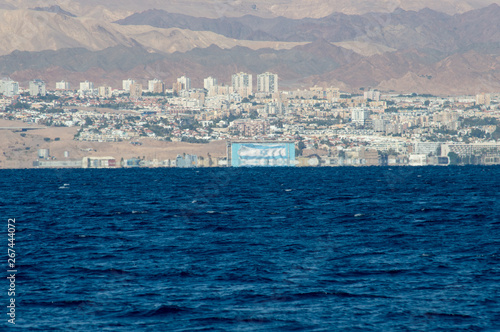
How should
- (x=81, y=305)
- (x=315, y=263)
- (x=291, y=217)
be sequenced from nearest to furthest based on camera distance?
(x=81, y=305)
(x=315, y=263)
(x=291, y=217)

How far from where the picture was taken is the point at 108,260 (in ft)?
153

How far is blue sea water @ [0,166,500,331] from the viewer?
3275 centimetres

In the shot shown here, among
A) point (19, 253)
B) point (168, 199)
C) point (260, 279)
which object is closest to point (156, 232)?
point (19, 253)

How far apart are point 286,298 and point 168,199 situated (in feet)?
230

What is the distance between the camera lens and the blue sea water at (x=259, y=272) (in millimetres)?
32750

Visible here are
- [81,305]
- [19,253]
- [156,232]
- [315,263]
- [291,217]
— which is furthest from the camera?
[291,217]

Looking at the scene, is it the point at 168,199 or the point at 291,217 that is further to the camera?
the point at 168,199

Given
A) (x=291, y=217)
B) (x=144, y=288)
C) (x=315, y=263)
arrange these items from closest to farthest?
1. (x=144, y=288)
2. (x=315, y=263)
3. (x=291, y=217)

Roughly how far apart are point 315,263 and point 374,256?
14.5 ft

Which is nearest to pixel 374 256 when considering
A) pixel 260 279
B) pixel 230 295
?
pixel 260 279

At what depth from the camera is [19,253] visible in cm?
4959

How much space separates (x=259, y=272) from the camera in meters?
41.8

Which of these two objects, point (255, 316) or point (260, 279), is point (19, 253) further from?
point (255, 316)

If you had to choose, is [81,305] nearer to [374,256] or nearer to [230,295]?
[230,295]
